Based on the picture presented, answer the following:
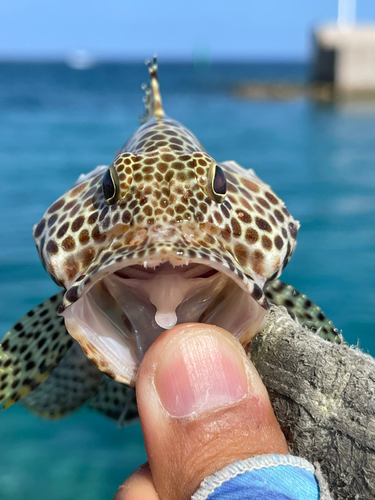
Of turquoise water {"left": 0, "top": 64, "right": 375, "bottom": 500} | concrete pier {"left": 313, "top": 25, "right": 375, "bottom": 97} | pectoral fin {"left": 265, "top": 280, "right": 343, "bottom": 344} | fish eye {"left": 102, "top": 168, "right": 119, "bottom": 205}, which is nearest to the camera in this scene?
fish eye {"left": 102, "top": 168, "right": 119, "bottom": 205}

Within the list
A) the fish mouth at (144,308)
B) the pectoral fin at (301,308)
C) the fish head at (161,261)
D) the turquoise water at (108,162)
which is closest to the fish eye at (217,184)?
the fish head at (161,261)

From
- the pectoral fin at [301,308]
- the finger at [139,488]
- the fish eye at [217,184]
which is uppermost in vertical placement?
the fish eye at [217,184]

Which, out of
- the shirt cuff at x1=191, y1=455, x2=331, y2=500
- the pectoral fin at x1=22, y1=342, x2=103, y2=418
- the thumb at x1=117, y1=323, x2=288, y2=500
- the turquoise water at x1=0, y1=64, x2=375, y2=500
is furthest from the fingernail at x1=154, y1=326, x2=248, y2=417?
the turquoise water at x1=0, y1=64, x2=375, y2=500

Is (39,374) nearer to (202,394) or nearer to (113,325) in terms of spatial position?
(113,325)

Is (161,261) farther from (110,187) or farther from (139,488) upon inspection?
(139,488)

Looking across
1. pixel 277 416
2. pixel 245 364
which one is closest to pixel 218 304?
pixel 245 364

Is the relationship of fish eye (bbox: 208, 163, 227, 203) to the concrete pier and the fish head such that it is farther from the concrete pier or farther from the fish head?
the concrete pier

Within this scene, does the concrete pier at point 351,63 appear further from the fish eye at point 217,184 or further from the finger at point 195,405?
the finger at point 195,405
